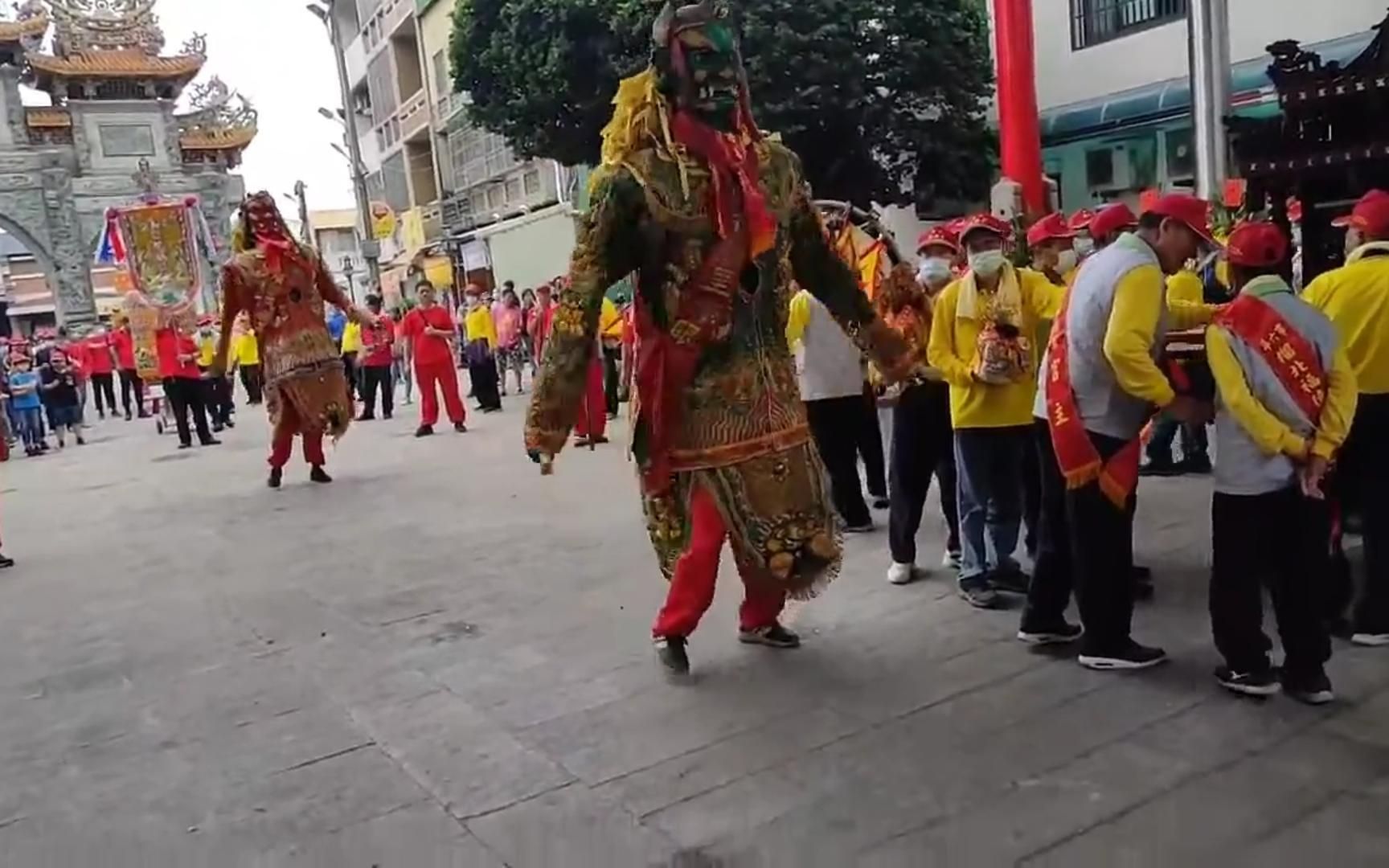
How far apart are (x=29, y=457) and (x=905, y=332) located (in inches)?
523

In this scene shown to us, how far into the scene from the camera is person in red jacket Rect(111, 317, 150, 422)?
2116cm

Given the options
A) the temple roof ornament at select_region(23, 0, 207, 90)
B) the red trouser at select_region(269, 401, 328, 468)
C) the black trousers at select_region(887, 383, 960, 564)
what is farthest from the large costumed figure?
the temple roof ornament at select_region(23, 0, 207, 90)

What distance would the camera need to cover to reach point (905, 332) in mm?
5355

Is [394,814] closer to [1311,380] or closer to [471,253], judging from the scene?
[1311,380]

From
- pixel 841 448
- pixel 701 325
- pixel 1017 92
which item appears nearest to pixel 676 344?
pixel 701 325

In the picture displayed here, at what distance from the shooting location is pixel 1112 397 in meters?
3.61

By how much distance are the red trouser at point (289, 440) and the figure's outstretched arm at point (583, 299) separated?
5.41m

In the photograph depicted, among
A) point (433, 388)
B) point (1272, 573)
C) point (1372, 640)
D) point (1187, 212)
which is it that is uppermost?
point (1187, 212)

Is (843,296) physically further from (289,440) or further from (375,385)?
(375,385)

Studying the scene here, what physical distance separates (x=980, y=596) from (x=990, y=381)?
0.83 meters

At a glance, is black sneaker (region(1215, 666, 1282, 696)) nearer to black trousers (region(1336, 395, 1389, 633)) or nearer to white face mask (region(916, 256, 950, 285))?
black trousers (region(1336, 395, 1389, 633))

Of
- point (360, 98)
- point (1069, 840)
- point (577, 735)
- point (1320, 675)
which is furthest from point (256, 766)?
point (360, 98)

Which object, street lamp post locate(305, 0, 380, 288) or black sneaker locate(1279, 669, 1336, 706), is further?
street lamp post locate(305, 0, 380, 288)

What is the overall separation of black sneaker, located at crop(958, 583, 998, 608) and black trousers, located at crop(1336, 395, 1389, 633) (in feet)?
4.01
